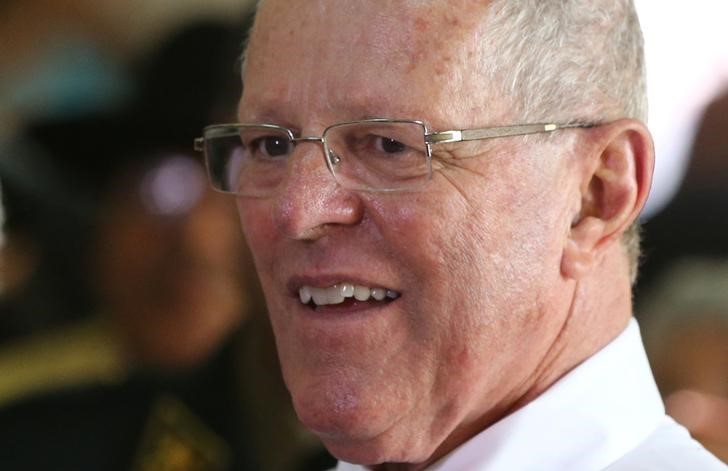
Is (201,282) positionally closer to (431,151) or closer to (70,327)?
(70,327)

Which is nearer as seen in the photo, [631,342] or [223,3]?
[631,342]

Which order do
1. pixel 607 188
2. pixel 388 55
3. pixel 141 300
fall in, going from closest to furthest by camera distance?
pixel 388 55 → pixel 607 188 → pixel 141 300

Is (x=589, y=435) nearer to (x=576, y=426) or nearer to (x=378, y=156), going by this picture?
(x=576, y=426)

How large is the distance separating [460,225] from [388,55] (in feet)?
0.98

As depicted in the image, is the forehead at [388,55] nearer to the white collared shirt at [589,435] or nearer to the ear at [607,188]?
the ear at [607,188]

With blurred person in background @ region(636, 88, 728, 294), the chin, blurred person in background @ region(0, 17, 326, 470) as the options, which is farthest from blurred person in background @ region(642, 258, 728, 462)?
the chin

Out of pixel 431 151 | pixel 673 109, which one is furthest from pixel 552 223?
pixel 673 109

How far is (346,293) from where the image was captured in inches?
70.5

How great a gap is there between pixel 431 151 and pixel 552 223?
0.24 meters

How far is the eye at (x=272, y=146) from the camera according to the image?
192 centimetres

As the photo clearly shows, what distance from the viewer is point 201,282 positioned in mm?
3393

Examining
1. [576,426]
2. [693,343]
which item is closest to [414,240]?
[576,426]

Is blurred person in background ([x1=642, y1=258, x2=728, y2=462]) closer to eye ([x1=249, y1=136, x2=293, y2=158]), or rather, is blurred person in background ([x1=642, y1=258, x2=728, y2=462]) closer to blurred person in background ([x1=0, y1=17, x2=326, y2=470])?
blurred person in background ([x1=0, y1=17, x2=326, y2=470])

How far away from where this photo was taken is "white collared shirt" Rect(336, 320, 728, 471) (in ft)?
5.81
